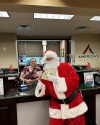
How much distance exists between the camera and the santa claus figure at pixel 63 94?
1533 millimetres

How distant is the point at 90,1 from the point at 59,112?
5.92 ft

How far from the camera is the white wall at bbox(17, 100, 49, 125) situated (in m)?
1.80

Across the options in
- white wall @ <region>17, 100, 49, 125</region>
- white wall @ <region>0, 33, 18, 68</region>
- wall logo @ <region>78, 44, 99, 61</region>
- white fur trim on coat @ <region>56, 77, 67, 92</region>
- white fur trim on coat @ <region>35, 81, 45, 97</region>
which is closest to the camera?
white fur trim on coat @ <region>56, 77, 67, 92</region>

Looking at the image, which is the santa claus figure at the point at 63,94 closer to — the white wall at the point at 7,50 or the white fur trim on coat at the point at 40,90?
the white fur trim on coat at the point at 40,90

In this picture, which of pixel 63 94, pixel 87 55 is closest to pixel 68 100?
pixel 63 94

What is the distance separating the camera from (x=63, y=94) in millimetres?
1560

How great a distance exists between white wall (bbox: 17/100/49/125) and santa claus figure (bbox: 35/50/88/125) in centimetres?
25

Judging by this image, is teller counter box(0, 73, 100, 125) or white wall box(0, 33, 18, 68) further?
white wall box(0, 33, 18, 68)

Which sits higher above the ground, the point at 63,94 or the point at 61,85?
the point at 61,85

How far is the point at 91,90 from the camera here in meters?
1.96

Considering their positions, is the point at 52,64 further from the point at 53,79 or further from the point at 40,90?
the point at 40,90

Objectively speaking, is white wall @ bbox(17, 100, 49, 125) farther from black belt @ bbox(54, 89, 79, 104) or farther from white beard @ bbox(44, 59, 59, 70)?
white beard @ bbox(44, 59, 59, 70)

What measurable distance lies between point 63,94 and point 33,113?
0.59m

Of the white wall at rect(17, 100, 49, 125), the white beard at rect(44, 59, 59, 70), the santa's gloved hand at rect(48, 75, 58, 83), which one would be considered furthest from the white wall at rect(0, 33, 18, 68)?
the santa's gloved hand at rect(48, 75, 58, 83)
